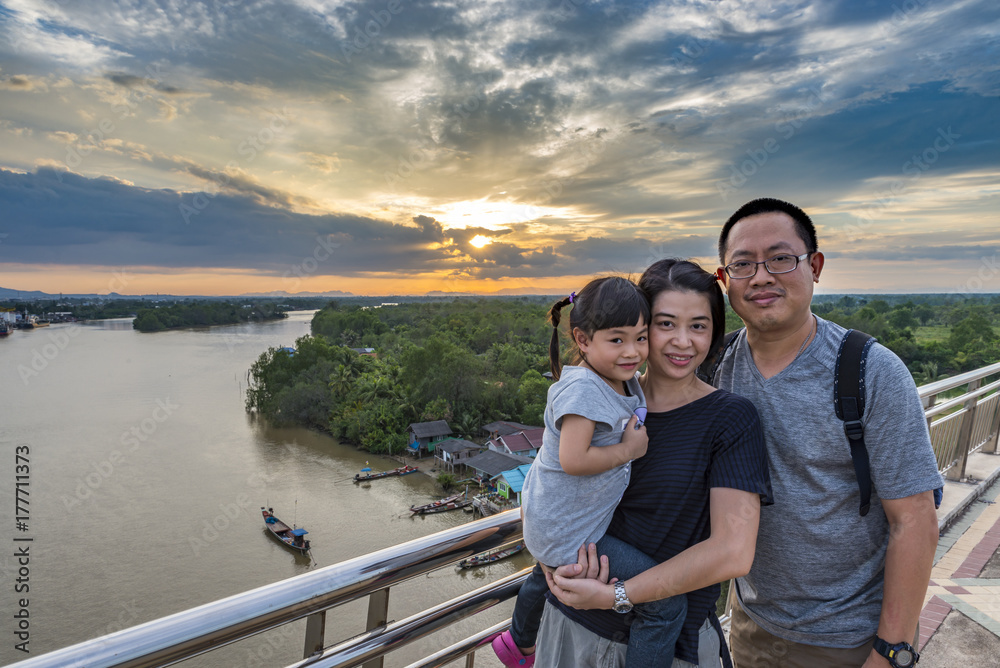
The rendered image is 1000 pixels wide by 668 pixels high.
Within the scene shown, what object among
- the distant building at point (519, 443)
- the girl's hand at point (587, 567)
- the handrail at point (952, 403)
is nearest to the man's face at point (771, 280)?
the girl's hand at point (587, 567)

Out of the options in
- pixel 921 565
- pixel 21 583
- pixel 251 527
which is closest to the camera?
pixel 921 565

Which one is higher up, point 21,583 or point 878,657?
point 878,657

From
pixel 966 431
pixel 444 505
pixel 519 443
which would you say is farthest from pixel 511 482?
pixel 966 431

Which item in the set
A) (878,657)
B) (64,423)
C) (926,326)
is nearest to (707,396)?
(878,657)

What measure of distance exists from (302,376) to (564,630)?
100 ft

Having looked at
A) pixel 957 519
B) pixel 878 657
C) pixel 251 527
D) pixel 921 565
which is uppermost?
pixel 921 565

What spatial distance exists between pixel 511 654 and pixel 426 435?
22.3 metres

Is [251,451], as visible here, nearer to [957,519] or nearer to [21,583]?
[21,583]

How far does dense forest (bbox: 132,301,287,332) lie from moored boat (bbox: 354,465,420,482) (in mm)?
64334

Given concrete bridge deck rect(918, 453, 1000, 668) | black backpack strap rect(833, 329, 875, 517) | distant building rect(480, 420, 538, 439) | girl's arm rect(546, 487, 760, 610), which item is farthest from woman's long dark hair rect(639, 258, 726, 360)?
distant building rect(480, 420, 538, 439)

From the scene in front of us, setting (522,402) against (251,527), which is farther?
(522,402)

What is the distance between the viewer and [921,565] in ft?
3.65

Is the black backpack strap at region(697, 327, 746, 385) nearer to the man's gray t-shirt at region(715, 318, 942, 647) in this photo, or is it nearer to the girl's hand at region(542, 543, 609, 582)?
the man's gray t-shirt at region(715, 318, 942, 647)

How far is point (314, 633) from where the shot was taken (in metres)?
1.11
